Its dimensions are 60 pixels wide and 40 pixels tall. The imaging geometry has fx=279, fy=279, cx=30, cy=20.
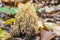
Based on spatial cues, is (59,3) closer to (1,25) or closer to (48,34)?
(1,25)

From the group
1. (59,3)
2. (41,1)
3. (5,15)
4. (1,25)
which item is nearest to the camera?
(1,25)

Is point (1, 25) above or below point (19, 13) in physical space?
below

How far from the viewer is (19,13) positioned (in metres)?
2.73

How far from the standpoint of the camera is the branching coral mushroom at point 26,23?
2.65m

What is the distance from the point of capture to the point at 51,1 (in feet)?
17.6

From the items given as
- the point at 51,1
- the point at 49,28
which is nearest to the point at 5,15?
the point at 49,28

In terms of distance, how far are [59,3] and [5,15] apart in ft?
4.67

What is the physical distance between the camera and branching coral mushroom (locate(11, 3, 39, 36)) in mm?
2654

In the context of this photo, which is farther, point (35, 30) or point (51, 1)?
point (51, 1)

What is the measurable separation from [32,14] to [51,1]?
2686 millimetres

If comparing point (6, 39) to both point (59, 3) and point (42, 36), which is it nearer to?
point (42, 36)

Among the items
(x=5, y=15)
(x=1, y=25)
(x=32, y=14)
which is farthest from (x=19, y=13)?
(x=5, y=15)

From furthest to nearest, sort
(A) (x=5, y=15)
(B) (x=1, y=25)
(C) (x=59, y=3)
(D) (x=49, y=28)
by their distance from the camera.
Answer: (C) (x=59, y=3) < (A) (x=5, y=15) < (B) (x=1, y=25) < (D) (x=49, y=28)

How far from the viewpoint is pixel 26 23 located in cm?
267
